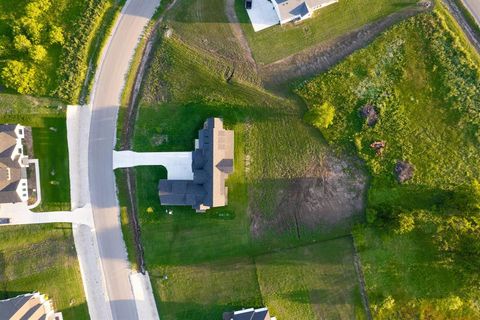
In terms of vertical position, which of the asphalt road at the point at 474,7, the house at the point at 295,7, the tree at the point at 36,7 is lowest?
the asphalt road at the point at 474,7

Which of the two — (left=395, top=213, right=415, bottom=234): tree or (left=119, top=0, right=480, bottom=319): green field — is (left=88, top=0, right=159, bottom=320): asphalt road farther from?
(left=395, top=213, right=415, bottom=234): tree

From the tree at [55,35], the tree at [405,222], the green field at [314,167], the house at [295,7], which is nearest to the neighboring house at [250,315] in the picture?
the green field at [314,167]

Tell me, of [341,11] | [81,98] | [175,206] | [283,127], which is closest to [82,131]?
[81,98]

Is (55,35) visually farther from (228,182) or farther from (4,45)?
(228,182)

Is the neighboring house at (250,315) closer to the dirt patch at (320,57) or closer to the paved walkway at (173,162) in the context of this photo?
the paved walkway at (173,162)

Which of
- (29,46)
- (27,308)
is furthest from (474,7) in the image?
(27,308)

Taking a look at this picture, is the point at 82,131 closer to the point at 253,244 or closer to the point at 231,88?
the point at 231,88
